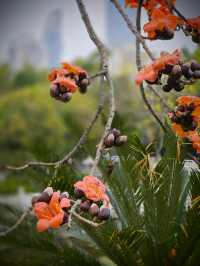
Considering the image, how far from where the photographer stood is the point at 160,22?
5.16 ft

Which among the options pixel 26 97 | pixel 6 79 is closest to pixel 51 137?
pixel 26 97

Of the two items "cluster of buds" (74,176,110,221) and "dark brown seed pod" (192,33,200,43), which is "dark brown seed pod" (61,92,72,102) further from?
"dark brown seed pod" (192,33,200,43)

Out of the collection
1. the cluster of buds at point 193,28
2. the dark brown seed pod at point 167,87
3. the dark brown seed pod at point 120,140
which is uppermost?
the cluster of buds at point 193,28

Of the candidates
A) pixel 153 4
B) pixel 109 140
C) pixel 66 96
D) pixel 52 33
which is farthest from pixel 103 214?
pixel 52 33

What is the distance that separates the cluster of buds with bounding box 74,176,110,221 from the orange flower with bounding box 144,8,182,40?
1.75 feet

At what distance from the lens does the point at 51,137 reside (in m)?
22.3

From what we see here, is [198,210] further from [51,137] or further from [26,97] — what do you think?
[26,97]

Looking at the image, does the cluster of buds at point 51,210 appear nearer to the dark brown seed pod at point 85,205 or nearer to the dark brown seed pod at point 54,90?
the dark brown seed pod at point 85,205

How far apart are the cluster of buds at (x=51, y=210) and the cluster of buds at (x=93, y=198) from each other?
0.12 feet

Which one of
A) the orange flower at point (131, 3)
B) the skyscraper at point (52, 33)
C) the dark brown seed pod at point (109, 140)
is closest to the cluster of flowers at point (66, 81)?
the dark brown seed pod at point (109, 140)

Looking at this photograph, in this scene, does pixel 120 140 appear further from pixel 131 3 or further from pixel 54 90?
pixel 131 3

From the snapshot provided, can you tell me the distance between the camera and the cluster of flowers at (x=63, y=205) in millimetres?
1223

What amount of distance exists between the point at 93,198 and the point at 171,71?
440mm

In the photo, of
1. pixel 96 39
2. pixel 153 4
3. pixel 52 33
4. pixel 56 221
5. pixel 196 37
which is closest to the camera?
pixel 56 221
